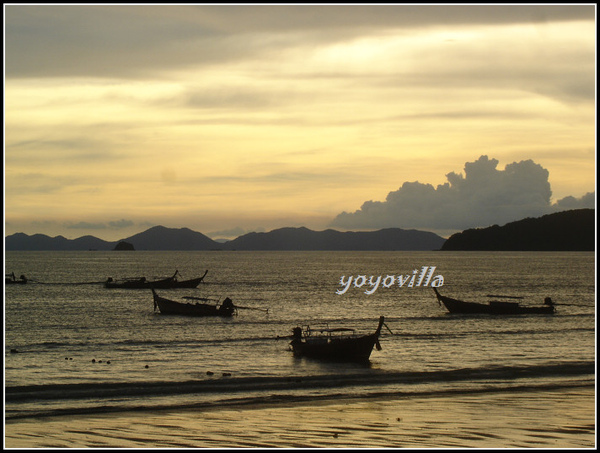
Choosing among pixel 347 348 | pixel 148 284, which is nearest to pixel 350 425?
pixel 347 348

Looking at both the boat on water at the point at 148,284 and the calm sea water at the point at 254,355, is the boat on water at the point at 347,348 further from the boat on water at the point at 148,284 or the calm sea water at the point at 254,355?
the boat on water at the point at 148,284

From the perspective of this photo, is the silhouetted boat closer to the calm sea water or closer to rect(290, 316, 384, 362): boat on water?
the calm sea water

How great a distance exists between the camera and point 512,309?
66.3 meters

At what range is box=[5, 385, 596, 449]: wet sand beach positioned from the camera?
64.1 ft

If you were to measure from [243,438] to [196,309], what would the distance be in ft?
150

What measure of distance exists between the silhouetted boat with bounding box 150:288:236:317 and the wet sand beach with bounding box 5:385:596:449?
3791 centimetres

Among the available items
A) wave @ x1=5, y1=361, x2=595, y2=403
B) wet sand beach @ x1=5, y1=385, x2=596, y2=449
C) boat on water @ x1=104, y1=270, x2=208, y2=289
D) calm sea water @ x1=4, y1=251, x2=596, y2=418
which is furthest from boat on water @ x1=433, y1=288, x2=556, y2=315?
boat on water @ x1=104, y1=270, x2=208, y2=289

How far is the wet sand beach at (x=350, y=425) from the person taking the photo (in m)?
19.5

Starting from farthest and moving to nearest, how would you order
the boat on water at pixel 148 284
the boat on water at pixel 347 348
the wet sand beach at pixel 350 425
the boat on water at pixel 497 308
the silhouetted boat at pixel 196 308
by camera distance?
the boat on water at pixel 148 284, the boat on water at pixel 497 308, the silhouetted boat at pixel 196 308, the boat on water at pixel 347 348, the wet sand beach at pixel 350 425

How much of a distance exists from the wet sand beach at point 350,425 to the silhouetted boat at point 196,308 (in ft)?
124

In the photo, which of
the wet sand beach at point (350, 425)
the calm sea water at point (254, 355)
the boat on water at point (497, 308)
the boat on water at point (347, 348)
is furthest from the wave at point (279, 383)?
the boat on water at point (497, 308)

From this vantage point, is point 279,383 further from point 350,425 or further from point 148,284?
point 148,284

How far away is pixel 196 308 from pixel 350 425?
44.9m

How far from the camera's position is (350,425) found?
21.9 meters
